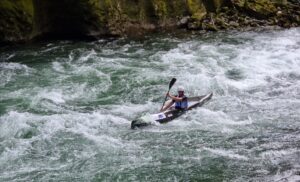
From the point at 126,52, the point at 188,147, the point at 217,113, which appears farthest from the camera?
the point at 126,52

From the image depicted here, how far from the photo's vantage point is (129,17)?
20.4 m

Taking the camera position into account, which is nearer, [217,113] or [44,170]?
[44,170]

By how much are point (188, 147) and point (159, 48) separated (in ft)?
27.1

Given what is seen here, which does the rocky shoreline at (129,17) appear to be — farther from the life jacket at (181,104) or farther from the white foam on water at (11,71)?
the life jacket at (181,104)

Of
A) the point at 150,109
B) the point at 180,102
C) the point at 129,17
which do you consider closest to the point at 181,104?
the point at 180,102

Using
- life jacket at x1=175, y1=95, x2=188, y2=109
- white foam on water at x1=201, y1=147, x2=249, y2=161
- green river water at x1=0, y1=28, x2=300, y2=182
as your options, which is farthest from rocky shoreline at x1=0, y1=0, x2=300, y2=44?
white foam on water at x1=201, y1=147, x2=249, y2=161

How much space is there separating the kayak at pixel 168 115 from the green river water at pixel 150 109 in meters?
0.16

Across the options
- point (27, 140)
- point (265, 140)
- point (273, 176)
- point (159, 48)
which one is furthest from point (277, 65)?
point (27, 140)

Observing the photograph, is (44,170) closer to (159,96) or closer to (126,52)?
(159,96)

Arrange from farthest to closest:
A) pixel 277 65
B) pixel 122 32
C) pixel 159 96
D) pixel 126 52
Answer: pixel 122 32 → pixel 126 52 → pixel 277 65 → pixel 159 96

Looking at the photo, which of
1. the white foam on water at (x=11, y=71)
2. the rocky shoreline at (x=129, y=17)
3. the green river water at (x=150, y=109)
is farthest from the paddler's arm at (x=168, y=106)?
the rocky shoreline at (x=129, y=17)

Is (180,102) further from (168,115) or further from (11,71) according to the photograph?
(11,71)

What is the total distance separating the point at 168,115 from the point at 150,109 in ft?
2.92

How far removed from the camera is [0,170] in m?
10.4
